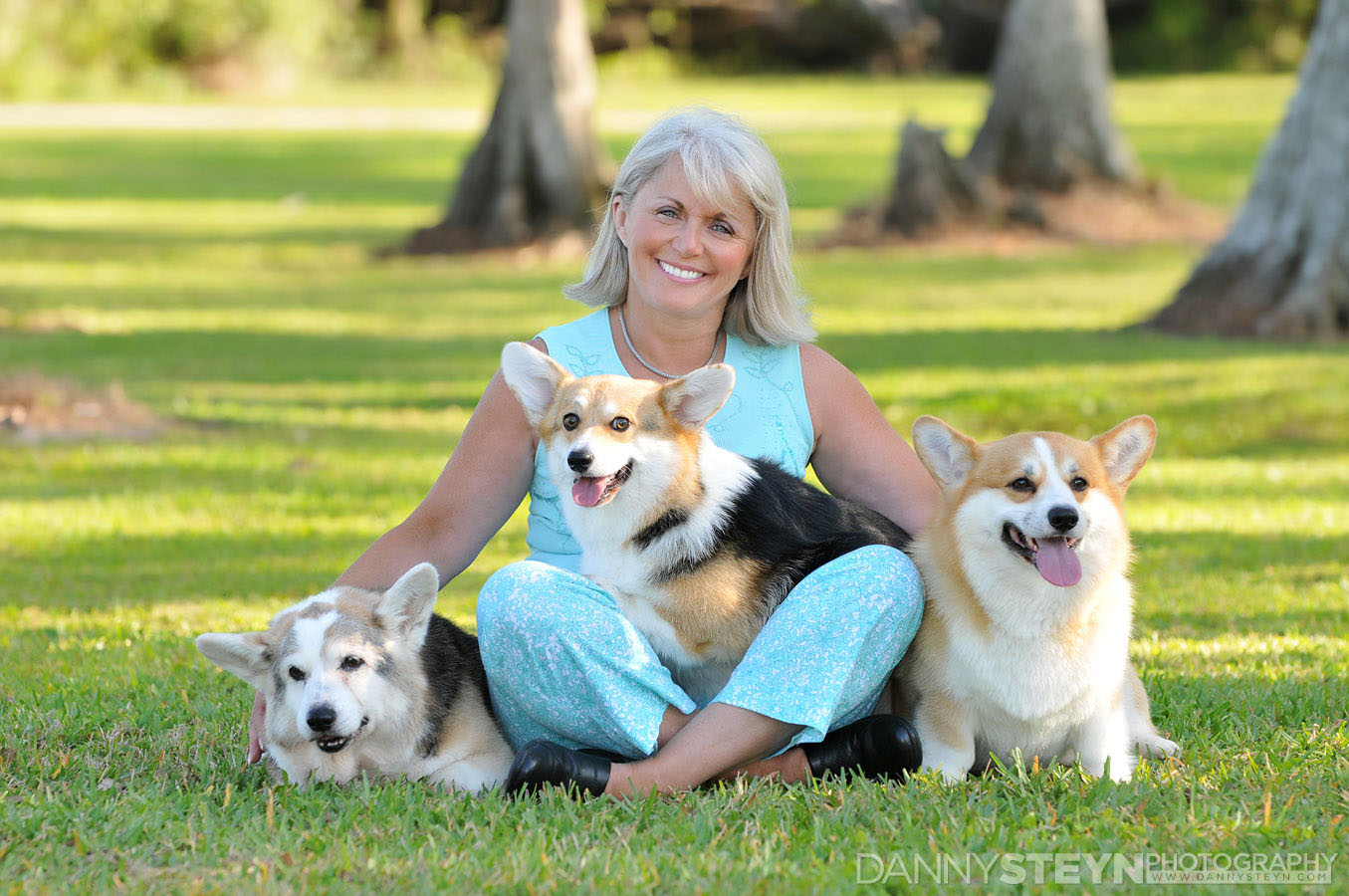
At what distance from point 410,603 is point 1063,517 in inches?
68.5

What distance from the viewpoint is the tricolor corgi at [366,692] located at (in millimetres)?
3744

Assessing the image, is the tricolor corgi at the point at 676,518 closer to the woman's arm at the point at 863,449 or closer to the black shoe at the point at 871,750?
the black shoe at the point at 871,750

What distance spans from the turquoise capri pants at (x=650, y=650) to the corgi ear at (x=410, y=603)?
0.15 metres

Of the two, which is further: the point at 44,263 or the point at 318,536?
the point at 44,263

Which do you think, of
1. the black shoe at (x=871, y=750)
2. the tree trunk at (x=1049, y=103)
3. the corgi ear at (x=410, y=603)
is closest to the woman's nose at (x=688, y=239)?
the corgi ear at (x=410, y=603)

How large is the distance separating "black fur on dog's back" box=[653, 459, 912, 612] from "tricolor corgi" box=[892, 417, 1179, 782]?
323mm

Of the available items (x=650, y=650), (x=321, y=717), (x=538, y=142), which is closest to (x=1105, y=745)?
(x=650, y=650)

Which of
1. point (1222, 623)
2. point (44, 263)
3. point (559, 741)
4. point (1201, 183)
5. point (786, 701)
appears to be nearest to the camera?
point (786, 701)

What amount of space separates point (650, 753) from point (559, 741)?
30 centimetres

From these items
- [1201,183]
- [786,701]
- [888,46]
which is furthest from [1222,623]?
[888,46]

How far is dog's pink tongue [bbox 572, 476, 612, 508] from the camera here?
12.5 ft

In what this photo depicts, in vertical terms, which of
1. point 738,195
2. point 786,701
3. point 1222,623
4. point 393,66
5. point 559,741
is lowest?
point 393,66

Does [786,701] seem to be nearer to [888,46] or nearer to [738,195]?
[738,195]

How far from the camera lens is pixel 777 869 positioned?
3.32 meters
